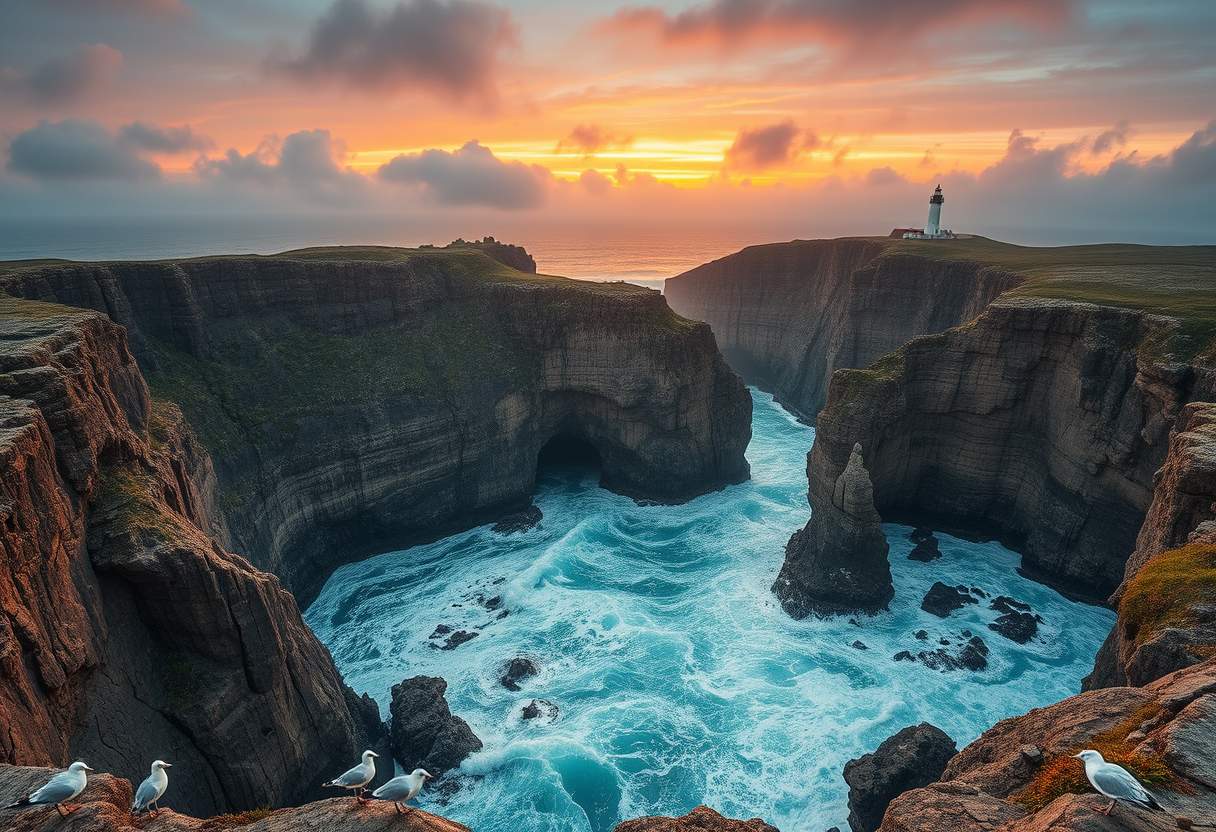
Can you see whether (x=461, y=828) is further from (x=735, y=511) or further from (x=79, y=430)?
(x=735, y=511)

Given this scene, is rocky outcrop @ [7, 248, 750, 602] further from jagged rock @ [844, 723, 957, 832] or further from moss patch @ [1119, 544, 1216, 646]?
moss patch @ [1119, 544, 1216, 646]

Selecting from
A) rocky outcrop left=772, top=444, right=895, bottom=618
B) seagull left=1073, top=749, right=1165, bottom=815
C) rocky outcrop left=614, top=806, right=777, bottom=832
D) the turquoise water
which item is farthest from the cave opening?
seagull left=1073, top=749, right=1165, bottom=815

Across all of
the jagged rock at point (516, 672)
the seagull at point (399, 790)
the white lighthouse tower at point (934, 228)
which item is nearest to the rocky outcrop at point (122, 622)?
the seagull at point (399, 790)

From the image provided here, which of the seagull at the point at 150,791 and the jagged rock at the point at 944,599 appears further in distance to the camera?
the jagged rock at the point at 944,599

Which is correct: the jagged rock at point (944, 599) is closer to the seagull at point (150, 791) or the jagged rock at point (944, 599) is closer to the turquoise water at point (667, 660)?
the turquoise water at point (667, 660)

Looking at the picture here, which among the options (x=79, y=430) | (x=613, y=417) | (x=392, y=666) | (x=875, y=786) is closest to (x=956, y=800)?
(x=875, y=786)

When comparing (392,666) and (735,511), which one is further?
(735,511)

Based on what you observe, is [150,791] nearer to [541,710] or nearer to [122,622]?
[122,622]
